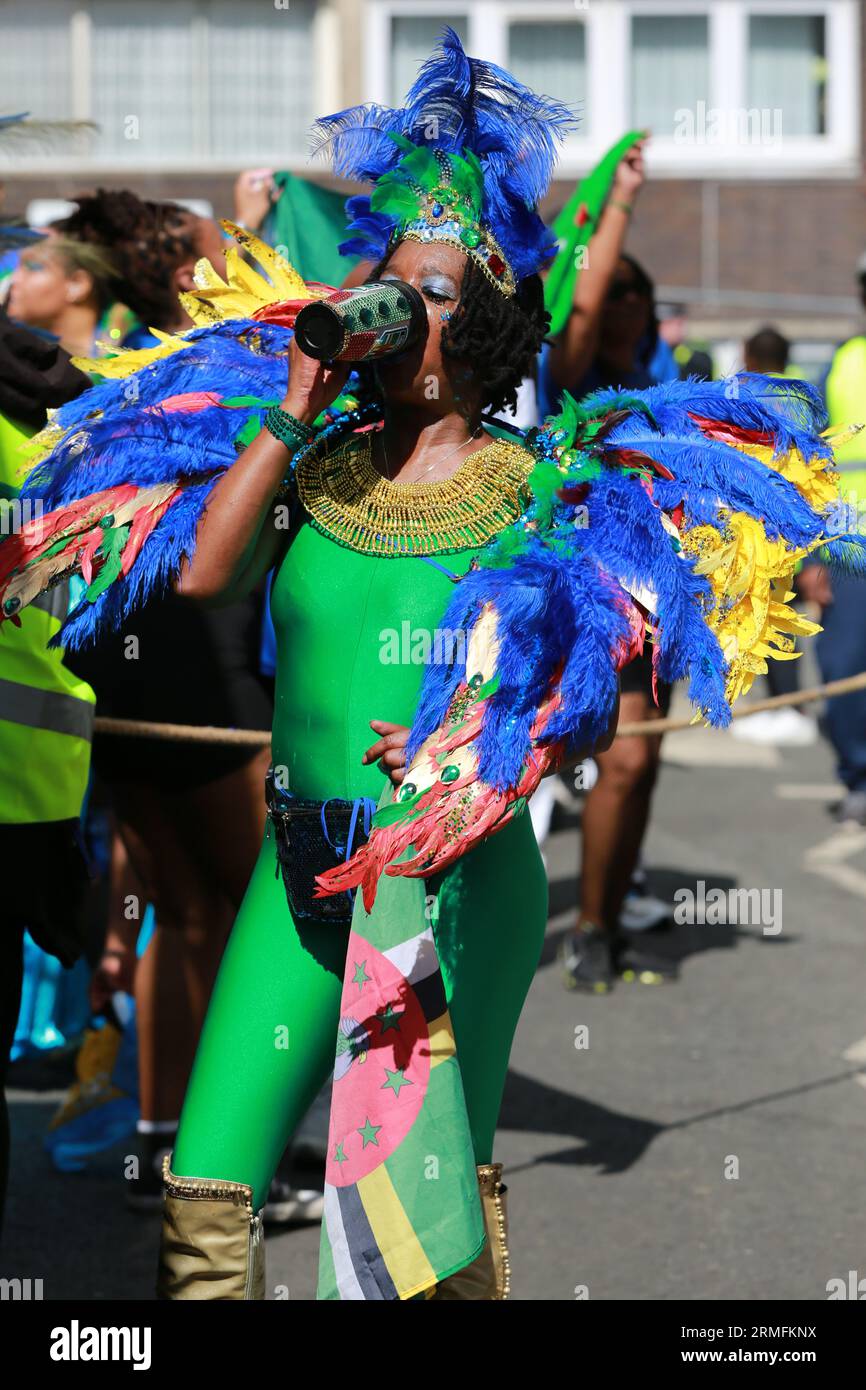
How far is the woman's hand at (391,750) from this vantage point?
2.69 meters

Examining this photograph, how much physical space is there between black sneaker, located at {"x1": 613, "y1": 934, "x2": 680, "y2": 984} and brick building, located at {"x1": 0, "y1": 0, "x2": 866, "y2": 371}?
39.1 feet

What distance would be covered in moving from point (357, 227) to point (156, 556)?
627mm

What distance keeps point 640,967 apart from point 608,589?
3.77 m

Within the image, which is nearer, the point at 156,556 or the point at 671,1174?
the point at 156,556

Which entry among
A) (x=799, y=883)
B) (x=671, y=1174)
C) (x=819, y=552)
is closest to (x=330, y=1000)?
(x=819, y=552)

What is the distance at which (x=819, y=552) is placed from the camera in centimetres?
296

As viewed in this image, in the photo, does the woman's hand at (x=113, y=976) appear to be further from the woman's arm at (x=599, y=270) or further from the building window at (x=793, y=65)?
the building window at (x=793, y=65)

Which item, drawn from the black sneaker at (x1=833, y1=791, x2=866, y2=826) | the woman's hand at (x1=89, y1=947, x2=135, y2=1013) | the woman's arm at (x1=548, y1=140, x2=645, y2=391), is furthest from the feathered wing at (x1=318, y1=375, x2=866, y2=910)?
the black sneaker at (x1=833, y1=791, x2=866, y2=826)

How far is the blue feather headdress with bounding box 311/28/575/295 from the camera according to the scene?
287 centimetres

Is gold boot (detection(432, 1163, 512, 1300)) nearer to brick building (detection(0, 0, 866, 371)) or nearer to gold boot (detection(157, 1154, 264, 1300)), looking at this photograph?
gold boot (detection(157, 1154, 264, 1300))

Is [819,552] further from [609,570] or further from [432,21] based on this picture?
[432,21]

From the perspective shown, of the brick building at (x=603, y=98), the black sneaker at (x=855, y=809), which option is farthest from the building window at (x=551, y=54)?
the black sneaker at (x=855, y=809)

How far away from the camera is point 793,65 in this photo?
1808 cm

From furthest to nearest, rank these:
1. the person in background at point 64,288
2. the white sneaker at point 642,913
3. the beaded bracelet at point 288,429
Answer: the white sneaker at point 642,913
the person in background at point 64,288
the beaded bracelet at point 288,429
